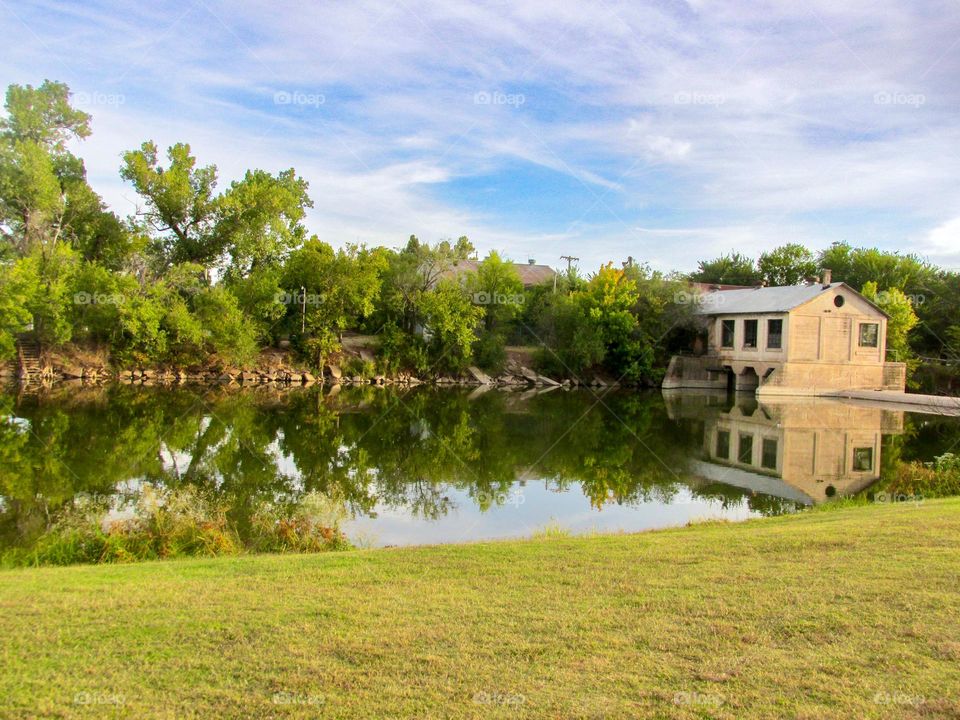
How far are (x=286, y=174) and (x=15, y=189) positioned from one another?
15548mm

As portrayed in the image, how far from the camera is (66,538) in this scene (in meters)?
8.80

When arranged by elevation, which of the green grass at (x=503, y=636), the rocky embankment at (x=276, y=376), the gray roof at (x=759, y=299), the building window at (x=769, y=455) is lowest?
the building window at (x=769, y=455)

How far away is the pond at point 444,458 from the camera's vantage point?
12.1 meters

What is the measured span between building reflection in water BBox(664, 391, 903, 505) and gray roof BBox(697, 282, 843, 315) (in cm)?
798

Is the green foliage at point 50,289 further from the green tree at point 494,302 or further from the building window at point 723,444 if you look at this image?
the building window at point 723,444

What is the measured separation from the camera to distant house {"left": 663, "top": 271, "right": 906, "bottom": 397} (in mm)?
41219

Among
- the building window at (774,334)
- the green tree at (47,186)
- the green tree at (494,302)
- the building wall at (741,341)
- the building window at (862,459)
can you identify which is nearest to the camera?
the building window at (862,459)

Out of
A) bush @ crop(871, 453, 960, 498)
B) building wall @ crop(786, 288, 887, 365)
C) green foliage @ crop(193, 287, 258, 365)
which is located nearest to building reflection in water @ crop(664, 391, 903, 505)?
bush @ crop(871, 453, 960, 498)

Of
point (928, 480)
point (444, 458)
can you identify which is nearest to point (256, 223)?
point (444, 458)

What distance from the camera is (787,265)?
6438 centimetres

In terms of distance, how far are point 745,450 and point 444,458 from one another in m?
9.12

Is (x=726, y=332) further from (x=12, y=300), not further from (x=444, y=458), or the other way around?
(x=12, y=300)

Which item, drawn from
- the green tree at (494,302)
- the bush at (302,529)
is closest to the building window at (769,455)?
the bush at (302,529)

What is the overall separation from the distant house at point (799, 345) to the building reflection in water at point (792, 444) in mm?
5195
